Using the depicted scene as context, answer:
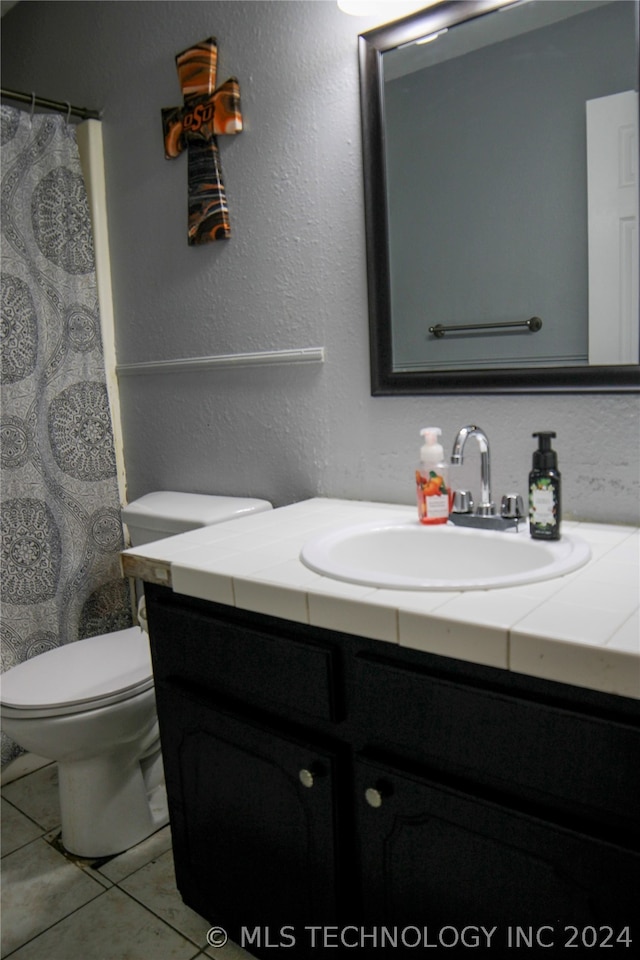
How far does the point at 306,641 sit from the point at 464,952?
47 cm

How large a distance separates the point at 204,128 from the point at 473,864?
5.66 ft

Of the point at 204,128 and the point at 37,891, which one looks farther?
the point at 204,128

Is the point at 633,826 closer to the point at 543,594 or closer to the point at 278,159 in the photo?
the point at 543,594

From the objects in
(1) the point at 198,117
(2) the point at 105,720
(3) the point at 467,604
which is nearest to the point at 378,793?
(3) the point at 467,604

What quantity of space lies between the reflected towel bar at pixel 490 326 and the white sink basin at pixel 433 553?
1.24 feet

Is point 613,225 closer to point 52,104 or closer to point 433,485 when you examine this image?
point 433,485

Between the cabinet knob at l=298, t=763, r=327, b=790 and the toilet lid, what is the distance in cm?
65

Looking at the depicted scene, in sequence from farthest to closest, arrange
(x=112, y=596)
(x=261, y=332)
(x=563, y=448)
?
1. (x=112, y=596)
2. (x=261, y=332)
3. (x=563, y=448)

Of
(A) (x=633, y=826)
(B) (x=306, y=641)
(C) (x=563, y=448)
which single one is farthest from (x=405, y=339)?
(A) (x=633, y=826)

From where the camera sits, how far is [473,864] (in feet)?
3.19

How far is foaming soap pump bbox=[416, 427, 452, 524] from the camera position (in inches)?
54.7

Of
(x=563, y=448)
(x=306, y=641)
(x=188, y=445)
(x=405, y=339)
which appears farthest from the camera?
(x=188, y=445)

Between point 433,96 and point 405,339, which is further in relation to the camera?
point 405,339

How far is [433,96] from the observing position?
56.6 inches
